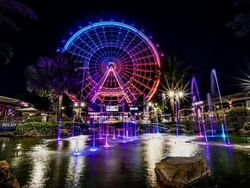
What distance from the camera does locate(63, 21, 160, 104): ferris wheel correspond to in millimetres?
38062

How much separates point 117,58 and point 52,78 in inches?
560

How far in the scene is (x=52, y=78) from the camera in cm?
2970

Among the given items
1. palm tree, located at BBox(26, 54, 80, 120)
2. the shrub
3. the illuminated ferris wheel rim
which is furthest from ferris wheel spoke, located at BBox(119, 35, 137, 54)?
the shrub

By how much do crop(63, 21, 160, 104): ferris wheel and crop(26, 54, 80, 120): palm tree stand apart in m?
6.31

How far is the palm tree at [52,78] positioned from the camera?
29.8m

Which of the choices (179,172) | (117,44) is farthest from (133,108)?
(179,172)

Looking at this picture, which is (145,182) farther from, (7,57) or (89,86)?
(89,86)

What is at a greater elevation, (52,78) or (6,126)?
(52,78)

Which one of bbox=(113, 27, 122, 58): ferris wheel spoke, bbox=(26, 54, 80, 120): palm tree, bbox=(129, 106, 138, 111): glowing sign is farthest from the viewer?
bbox=(129, 106, 138, 111): glowing sign

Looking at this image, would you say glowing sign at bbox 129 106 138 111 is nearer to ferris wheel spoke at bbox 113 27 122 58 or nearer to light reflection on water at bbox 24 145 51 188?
ferris wheel spoke at bbox 113 27 122 58

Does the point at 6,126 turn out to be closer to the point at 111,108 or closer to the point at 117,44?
the point at 117,44

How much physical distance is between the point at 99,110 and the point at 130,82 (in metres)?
11.9

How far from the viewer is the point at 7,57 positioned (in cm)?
1206

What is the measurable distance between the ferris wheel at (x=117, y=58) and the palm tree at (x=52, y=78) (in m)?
6.31
